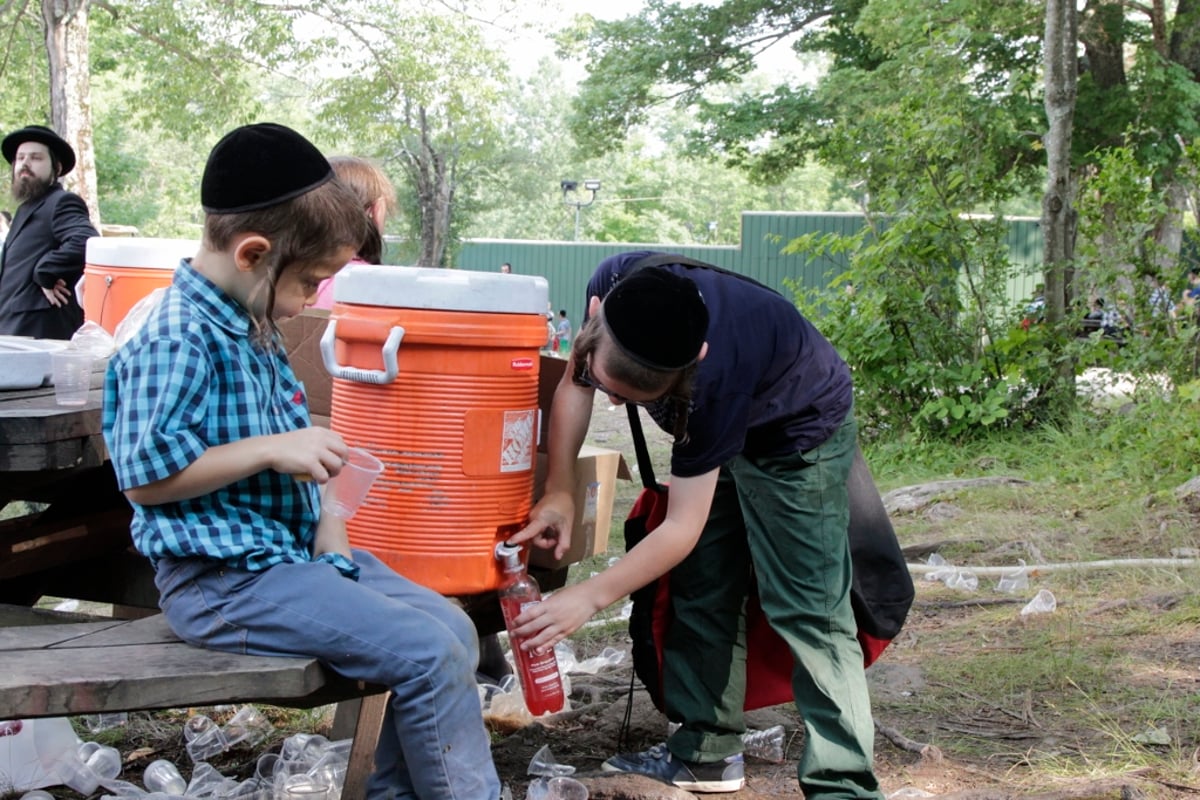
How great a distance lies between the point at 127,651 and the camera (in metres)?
2.10

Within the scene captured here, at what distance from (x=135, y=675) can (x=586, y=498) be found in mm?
1545

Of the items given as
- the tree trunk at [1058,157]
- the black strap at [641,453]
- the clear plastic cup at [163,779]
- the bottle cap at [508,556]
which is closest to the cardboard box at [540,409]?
the black strap at [641,453]

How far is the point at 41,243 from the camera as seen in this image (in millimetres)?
5652

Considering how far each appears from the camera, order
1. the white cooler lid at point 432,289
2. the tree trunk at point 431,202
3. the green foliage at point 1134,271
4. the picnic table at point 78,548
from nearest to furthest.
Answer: the white cooler lid at point 432,289 < the picnic table at point 78,548 < the green foliage at point 1134,271 < the tree trunk at point 431,202

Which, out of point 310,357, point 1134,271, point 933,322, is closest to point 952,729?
point 310,357

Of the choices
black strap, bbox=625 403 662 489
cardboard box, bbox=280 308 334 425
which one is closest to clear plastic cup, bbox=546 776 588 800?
black strap, bbox=625 403 662 489

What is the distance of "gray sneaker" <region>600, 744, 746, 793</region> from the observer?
296 centimetres

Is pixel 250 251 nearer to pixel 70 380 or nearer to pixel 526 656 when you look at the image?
pixel 70 380

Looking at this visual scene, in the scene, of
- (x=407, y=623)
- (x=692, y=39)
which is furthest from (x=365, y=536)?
(x=692, y=39)

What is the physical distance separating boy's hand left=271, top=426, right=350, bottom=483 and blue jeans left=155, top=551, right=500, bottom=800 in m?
0.20

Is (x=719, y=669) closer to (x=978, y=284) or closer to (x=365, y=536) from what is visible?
(x=365, y=536)

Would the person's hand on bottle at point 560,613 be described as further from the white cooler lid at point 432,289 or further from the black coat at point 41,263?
the black coat at point 41,263

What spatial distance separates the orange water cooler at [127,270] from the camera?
359cm

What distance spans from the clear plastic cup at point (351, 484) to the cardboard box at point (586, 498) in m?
0.83
